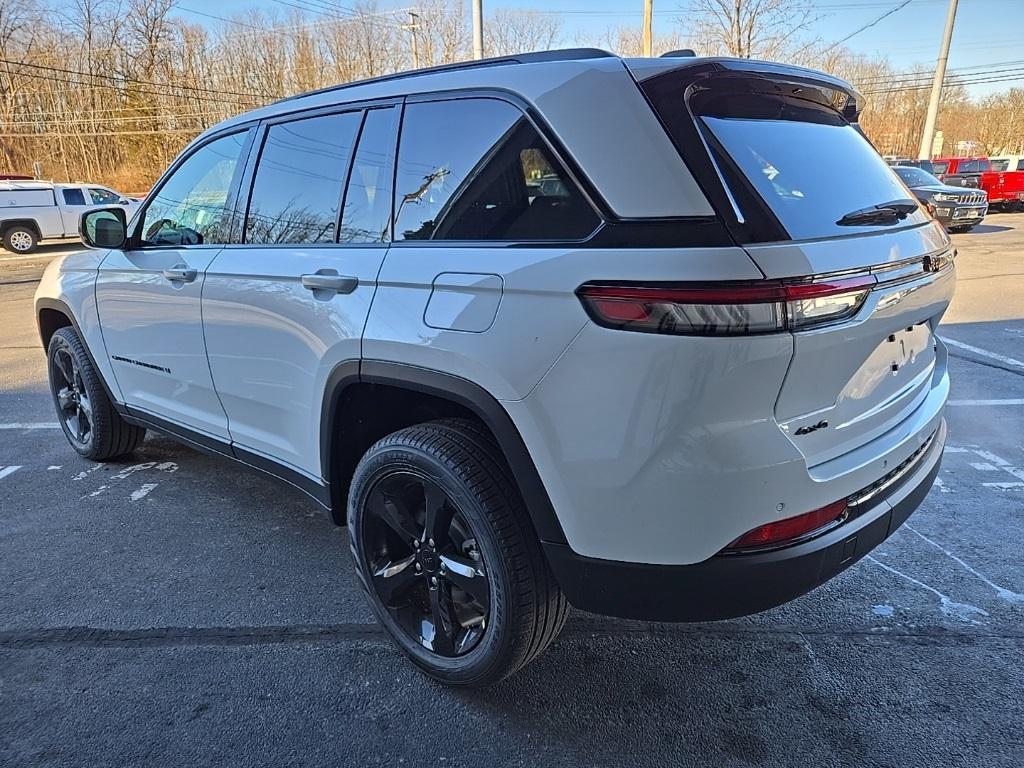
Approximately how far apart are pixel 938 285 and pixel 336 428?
80.3 inches

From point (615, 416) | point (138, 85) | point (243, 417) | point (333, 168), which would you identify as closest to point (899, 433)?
point (615, 416)

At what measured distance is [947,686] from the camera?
2.25 meters

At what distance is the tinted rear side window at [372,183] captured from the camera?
2344 millimetres

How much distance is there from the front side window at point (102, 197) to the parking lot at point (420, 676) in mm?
18574

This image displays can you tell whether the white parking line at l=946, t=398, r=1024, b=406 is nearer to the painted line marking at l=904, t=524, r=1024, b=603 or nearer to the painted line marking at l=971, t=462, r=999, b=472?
the painted line marking at l=971, t=462, r=999, b=472

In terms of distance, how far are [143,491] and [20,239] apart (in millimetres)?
18350

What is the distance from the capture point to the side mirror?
3.53 m

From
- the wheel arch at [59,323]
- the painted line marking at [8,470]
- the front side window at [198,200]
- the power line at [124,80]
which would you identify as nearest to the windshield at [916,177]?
the front side window at [198,200]

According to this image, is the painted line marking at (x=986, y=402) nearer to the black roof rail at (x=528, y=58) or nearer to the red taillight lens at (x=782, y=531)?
the red taillight lens at (x=782, y=531)

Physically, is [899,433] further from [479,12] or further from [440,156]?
[479,12]

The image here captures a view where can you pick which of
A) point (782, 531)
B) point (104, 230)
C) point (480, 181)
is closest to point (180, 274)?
point (104, 230)

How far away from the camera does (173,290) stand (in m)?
3.16

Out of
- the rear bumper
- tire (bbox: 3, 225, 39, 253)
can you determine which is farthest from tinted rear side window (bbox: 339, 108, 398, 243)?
tire (bbox: 3, 225, 39, 253)

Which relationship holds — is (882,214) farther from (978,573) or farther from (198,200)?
(198,200)
